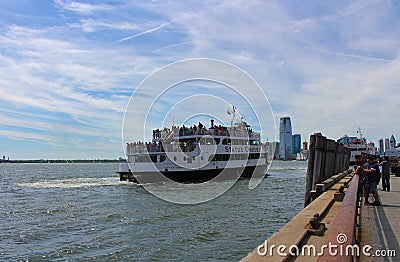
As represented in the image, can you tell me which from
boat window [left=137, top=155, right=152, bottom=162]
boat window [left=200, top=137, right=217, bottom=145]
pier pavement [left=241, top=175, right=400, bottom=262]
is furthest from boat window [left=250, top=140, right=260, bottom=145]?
pier pavement [left=241, top=175, right=400, bottom=262]

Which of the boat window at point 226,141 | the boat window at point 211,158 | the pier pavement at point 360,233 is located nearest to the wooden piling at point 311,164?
the pier pavement at point 360,233

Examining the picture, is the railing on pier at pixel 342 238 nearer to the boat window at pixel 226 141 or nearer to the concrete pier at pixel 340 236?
the concrete pier at pixel 340 236

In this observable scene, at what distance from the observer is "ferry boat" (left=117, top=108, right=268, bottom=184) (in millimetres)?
40875

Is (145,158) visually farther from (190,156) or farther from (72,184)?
(72,184)

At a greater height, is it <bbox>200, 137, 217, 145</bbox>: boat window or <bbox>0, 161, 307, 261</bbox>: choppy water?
<bbox>200, 137, 217, 145</bbox>: boat window

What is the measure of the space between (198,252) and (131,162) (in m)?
32.9

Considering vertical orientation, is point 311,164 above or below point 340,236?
above

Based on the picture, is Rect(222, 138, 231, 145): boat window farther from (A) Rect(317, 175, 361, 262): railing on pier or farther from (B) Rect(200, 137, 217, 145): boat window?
(A) Rect(317, 175, 361, 262): railing on pier

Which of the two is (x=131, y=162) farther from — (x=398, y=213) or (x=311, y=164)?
(x=398, y=213)

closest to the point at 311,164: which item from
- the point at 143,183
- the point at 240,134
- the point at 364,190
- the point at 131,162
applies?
the point at 364,190

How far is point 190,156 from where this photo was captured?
4234 centimetres

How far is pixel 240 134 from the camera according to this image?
53188 millimetres

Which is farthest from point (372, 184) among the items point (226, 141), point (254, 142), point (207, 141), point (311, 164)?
point (254, 142)

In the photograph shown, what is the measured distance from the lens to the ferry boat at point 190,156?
40875 millimetres
